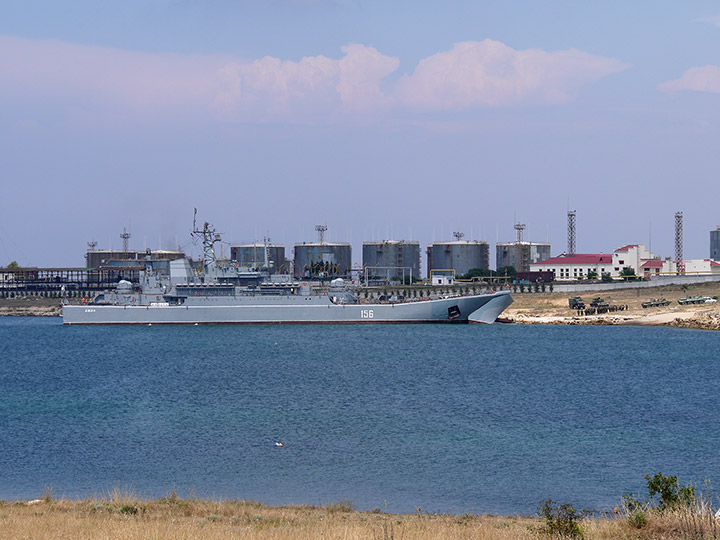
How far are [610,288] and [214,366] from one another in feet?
188

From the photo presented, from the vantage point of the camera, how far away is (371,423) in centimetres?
2911

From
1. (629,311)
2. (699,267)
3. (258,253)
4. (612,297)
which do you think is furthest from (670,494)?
(258,253)

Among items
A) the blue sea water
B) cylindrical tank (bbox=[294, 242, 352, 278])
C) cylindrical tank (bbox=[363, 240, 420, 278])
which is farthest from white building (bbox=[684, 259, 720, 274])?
the blue sea water

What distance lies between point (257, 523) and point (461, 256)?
119290 millimetres

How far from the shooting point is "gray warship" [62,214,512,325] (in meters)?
77.9

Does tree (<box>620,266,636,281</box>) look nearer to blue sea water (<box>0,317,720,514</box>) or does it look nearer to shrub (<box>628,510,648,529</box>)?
blue sea water (<box>0,317,720,514</box>)

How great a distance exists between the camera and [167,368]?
156 feet

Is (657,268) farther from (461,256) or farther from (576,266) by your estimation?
(461,256)

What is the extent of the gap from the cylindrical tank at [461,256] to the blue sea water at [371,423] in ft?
251

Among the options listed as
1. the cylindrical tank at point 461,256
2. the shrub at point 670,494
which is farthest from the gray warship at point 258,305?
the shrub at point 670,494

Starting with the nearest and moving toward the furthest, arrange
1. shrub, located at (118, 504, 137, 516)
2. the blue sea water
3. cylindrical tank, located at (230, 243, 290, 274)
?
shrub, located at (118, 504, 137, 516)
the blue sea water
cylindrical tank, located at (230, 243, 290, 274)

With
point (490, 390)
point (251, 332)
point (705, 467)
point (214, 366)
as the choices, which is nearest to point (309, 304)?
point (251, 332)

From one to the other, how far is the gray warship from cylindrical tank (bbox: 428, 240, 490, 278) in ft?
175

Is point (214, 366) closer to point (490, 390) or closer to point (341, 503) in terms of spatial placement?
point (490, 390)
